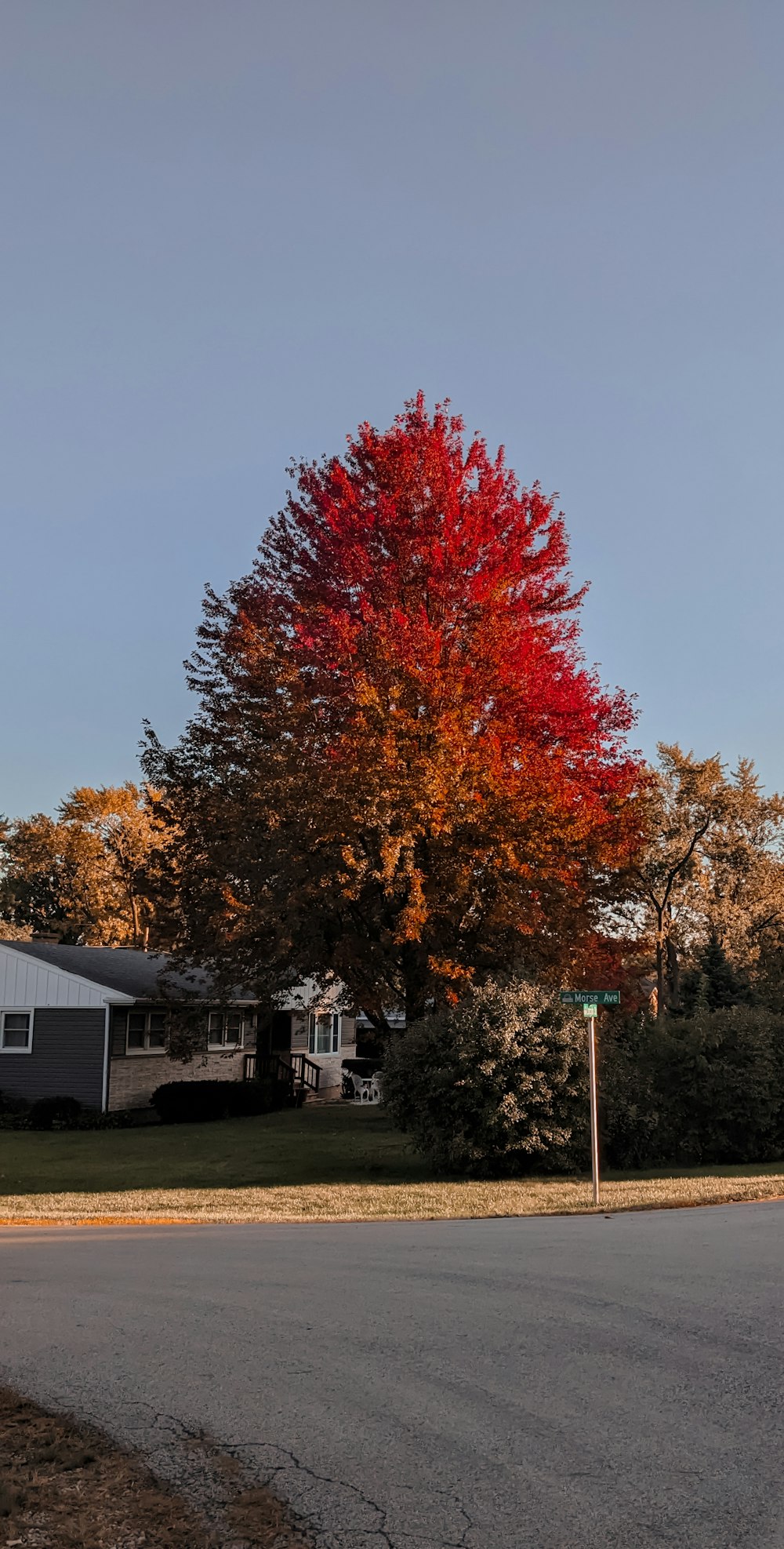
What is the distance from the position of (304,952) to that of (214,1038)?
15.6 metres

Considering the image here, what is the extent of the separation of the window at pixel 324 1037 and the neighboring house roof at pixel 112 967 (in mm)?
4997

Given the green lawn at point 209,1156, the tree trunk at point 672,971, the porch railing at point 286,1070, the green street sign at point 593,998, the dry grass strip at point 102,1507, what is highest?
the tree trunk at point 672,971

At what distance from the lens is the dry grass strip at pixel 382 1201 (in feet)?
51.8

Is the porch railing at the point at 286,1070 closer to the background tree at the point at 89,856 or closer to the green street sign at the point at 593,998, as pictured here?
the background tree at the point at 89,856

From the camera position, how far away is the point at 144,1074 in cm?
3528

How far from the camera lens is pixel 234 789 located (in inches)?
963

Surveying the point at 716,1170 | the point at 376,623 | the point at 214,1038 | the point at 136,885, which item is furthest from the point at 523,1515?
the point at 214,1038

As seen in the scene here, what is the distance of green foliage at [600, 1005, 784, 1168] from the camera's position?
70.8ft

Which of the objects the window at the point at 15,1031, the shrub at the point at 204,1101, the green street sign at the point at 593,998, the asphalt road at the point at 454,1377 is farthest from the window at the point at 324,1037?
the asphalt road at the point at 454,1377

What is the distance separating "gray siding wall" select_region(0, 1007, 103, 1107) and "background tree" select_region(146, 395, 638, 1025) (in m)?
8.97

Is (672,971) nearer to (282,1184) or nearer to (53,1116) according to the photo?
(53,1116)

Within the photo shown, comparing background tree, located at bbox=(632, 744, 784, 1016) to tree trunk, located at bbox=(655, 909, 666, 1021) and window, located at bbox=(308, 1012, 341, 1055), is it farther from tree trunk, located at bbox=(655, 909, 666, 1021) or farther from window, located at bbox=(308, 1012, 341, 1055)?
window, located at bbox=(308, 1012, 341, 1055)

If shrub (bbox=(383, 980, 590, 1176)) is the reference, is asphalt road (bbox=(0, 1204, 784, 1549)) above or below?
below

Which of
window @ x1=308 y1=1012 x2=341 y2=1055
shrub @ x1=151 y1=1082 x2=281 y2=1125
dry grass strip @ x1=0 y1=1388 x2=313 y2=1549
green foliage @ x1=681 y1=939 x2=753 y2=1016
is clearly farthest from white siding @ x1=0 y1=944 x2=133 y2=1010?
dry grass strip @ x1=0 y1=1388 x2=313 y2=1549
